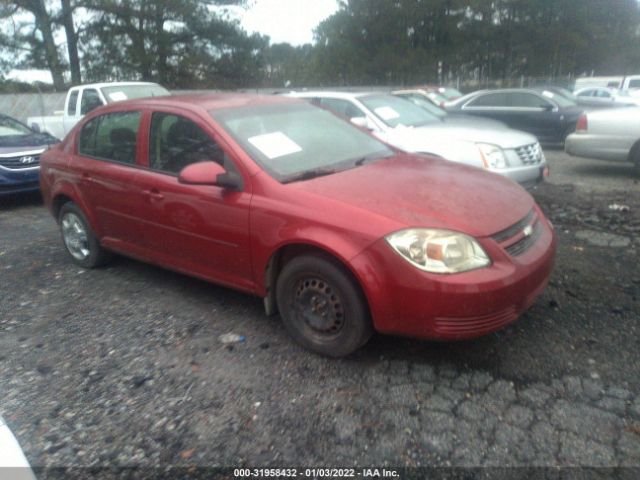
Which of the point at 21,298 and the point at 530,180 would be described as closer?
the point at 21,298

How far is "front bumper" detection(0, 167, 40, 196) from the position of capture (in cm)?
773

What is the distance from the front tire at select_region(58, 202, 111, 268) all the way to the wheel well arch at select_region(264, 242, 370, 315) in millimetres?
2114

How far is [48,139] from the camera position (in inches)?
346

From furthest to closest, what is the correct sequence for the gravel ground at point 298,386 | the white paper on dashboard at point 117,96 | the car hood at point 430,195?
the white paper on dashboard at point 117,96 → the car hood at point 430,195 → the gravel ground at point 298,386

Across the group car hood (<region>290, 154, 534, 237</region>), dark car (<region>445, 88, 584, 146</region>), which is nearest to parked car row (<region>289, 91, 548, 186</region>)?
car hood (<region>290, 154, 534, 237</region>)

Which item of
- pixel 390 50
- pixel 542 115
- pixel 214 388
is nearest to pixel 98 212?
pixel 214 388

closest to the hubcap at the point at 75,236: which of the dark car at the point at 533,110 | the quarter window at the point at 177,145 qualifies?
the quarter window at the point at 177,145

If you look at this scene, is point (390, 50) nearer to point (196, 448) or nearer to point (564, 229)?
point (564, 229)

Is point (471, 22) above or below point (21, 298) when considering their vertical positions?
above

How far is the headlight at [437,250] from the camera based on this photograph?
9.55ft

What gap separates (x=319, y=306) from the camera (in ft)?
10.9

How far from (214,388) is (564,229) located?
4.19m

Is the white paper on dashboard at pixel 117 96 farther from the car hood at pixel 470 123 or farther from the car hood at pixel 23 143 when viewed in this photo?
the car hood at pixel 470 123

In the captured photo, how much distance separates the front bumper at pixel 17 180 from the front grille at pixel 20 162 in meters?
0.06
